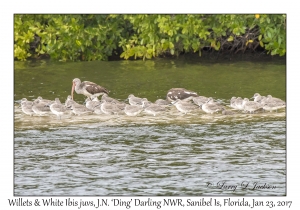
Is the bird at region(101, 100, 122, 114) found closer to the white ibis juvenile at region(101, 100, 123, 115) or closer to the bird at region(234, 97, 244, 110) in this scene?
the white ibis juvenile at region(101, 100, 123, 115)

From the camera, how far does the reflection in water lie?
13.0m

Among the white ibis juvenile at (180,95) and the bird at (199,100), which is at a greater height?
the white ibis juvenile at (180,95)

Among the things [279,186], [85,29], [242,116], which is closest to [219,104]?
[242,116]

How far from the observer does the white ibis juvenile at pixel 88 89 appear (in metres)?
19.8

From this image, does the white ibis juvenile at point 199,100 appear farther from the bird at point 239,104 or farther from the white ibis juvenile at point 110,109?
the white ibis juvenile at point 110,109

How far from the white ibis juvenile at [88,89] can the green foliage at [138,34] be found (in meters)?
4.18

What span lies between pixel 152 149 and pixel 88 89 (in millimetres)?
5107

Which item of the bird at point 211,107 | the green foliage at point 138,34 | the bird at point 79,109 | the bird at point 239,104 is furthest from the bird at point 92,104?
the green foliage at point 138,34

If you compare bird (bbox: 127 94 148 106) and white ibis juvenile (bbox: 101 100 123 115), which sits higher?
bird (bbox: 127 94 148 106)

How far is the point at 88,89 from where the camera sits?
19.9 metres

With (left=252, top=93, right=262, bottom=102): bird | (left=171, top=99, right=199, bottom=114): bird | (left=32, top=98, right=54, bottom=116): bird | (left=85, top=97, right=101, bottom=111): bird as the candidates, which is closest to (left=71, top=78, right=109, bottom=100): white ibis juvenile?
(left=85, top=97, right=101, bottom=111): bird

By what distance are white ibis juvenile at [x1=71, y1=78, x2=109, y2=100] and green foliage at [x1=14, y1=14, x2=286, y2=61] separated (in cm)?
418
